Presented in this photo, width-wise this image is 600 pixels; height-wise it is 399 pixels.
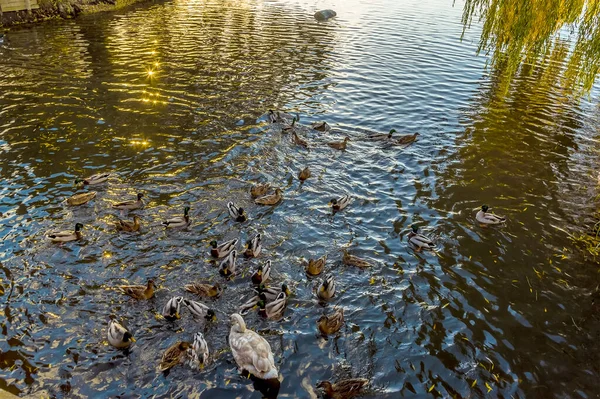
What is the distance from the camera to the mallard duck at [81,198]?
13.6m

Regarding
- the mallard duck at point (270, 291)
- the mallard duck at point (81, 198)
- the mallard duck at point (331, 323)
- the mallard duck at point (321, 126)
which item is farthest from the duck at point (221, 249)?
the mallard duck at point (321, 126)

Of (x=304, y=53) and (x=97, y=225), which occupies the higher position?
(x=304, y=53)

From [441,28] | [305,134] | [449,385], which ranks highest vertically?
[441,28]

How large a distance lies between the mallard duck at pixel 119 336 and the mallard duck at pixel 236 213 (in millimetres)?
5290

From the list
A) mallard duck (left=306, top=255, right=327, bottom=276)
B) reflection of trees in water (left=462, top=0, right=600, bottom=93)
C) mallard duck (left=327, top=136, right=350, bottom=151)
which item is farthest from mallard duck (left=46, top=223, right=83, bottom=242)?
reflection of trees in water (left=462, top=0, right=600, bottom=93)

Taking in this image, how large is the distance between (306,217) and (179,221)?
431cm

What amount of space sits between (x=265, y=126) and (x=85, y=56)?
57.2ft

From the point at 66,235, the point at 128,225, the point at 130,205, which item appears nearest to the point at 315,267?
the point at 128,225

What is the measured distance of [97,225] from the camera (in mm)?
12812

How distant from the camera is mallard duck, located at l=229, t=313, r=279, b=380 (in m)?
8.33

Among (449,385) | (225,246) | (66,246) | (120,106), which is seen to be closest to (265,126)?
(120,106)

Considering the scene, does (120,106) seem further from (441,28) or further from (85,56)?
(441,28)

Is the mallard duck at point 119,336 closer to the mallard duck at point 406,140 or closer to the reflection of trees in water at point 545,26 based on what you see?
the mallard duck at point 406,140

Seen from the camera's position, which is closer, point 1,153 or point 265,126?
point 1,153
